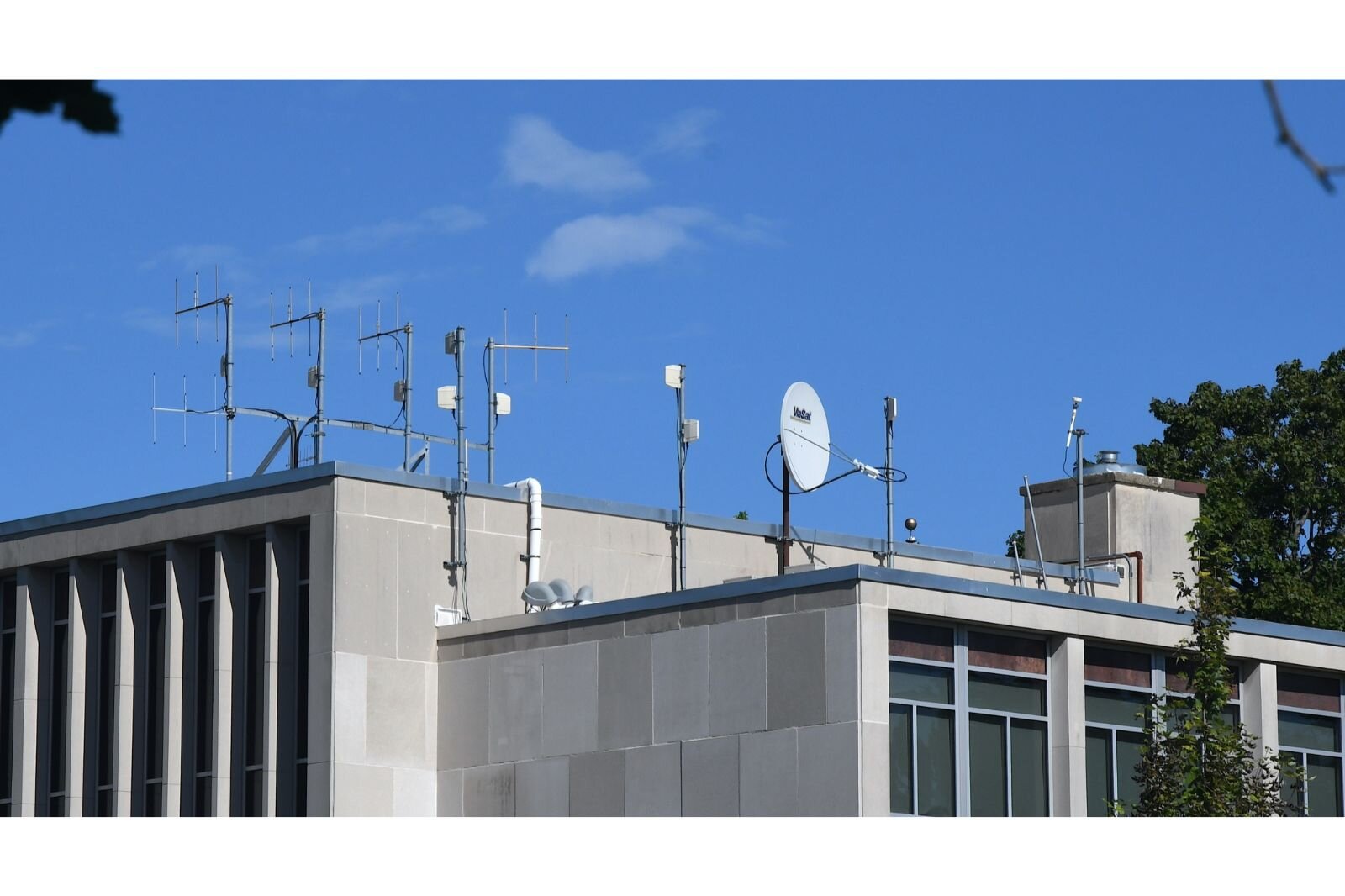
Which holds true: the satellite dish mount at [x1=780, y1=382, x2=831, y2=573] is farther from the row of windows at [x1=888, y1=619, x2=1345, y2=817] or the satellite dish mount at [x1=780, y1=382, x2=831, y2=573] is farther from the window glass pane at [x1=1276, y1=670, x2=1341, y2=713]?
the window glass pane at [x1=1276, y1=670, x2=1341, y2=713]

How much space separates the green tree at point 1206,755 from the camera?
20281 millimetres

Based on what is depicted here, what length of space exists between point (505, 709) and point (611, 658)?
5.66ft

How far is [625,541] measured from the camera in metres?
28.8

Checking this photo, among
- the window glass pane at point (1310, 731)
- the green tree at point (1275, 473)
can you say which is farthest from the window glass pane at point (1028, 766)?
the green tree at point (1275, 473)

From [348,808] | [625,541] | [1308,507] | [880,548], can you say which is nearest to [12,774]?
[348,808]

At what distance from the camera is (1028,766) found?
24297mm

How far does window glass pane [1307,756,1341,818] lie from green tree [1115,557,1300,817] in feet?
15.2

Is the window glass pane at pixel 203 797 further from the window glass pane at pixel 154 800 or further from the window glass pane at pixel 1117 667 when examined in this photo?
the window glass pane at pixel 1117 667

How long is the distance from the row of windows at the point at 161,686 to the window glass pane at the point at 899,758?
7.27m

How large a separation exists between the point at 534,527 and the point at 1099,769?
7.65m

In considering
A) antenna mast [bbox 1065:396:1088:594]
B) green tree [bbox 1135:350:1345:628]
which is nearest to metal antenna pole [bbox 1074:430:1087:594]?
antenna mast [bbox 1065:396:1088:594]

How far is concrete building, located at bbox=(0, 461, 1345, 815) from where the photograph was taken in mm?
23312

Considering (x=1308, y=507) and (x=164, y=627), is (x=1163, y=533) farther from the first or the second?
(x=1308, y=507)

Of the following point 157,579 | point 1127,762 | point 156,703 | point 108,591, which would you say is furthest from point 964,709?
point 108,591
